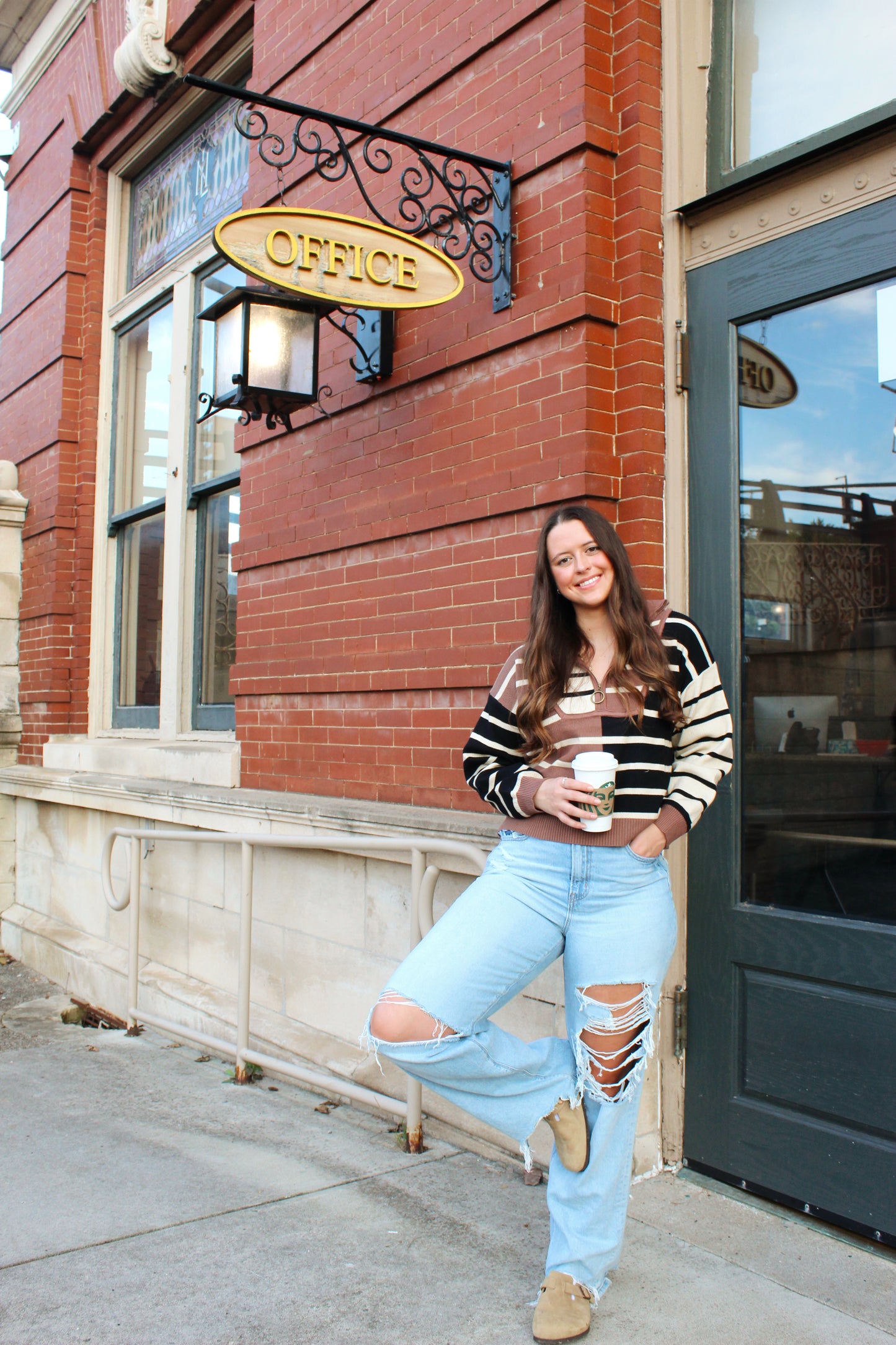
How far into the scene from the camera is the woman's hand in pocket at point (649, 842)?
2.43 m

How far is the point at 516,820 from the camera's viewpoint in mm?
2551

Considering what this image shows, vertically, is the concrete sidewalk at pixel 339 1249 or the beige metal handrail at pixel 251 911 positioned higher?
the beige metal handrail at pixel 251 911

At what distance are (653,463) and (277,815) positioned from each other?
2.24 m

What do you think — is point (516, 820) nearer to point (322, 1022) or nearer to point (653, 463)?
point (653, 463)

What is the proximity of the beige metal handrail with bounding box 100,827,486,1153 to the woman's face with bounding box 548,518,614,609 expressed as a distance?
107 cm

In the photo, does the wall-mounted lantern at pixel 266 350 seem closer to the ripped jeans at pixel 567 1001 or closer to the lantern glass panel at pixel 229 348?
the lantern glass panel at pixel 229 348

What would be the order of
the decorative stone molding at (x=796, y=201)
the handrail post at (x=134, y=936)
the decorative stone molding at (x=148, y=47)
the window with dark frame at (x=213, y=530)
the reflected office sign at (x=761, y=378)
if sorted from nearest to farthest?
the decorative stone molding at (x=796, y=201) < the reflected office sign at (x=761, y=378) < the handrail post at (x=134, y=936) < the window with dark frame at (x=213, y=530) < the decorative stone molding at (x=148, y=47)

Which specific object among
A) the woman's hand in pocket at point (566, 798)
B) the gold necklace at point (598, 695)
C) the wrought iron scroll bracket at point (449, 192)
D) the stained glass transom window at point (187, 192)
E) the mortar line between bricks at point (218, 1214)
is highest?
the stained glass transom window at point (187, 192)

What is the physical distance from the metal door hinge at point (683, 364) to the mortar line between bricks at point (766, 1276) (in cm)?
251

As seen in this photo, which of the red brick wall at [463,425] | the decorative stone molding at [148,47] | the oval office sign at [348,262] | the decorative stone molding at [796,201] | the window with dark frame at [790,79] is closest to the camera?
the decorative stone molding at [796,201]

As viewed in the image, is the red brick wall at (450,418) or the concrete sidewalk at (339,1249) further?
the red brick wall at (450,418)

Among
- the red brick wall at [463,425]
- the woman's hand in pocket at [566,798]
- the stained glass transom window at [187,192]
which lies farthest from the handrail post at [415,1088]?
the stained glass transom window at [187,192]

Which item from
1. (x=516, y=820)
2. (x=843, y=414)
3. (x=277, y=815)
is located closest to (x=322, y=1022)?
(x=277, y=815)

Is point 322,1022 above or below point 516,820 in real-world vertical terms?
below
